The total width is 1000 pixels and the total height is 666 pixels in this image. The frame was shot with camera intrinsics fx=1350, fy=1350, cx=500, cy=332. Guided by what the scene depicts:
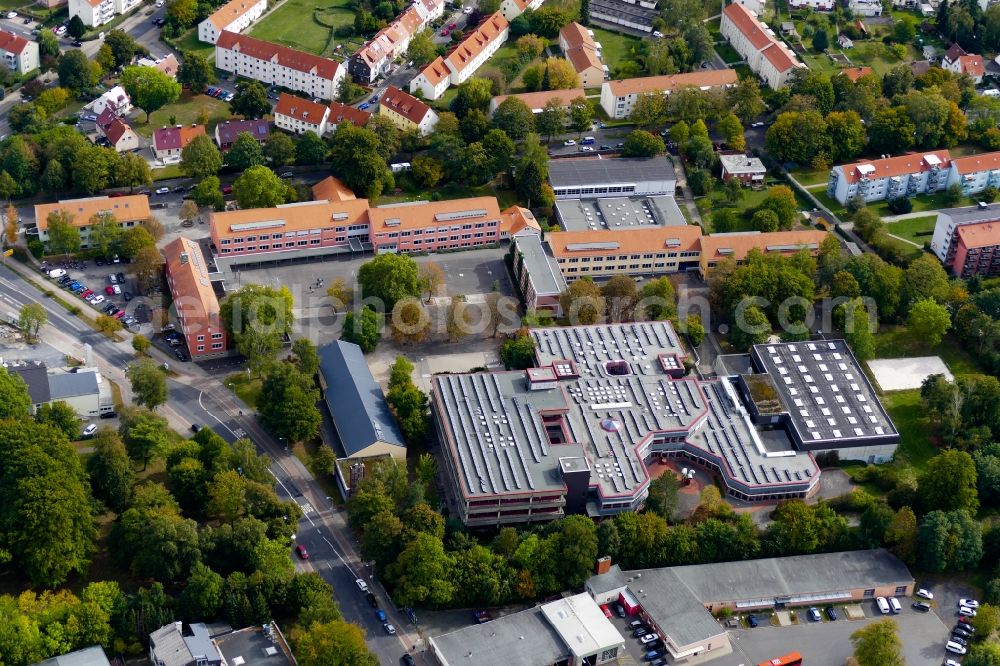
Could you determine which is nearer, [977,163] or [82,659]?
[82,659]

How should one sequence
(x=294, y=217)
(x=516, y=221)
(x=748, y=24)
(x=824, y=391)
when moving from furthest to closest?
(x=748, y=24)
(x=516, y=221)
(x=294, y=217)
(x=824, y=391)

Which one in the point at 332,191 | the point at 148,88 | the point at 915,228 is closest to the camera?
the point at 332,191

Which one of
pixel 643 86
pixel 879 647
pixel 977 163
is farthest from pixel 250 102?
pixel 879 647

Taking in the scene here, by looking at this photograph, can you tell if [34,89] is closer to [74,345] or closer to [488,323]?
[74,345]

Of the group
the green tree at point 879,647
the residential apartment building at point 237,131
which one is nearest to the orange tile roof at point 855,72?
the residential apartment building at point 237,131

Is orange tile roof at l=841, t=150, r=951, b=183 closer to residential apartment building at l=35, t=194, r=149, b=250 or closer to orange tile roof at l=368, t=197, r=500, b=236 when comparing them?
orange tile roof at l=368, t=197, r=500, b=236

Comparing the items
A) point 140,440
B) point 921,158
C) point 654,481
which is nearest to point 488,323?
point 654,481

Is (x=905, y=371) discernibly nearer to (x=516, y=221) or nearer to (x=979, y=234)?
(x=979, y=234)
